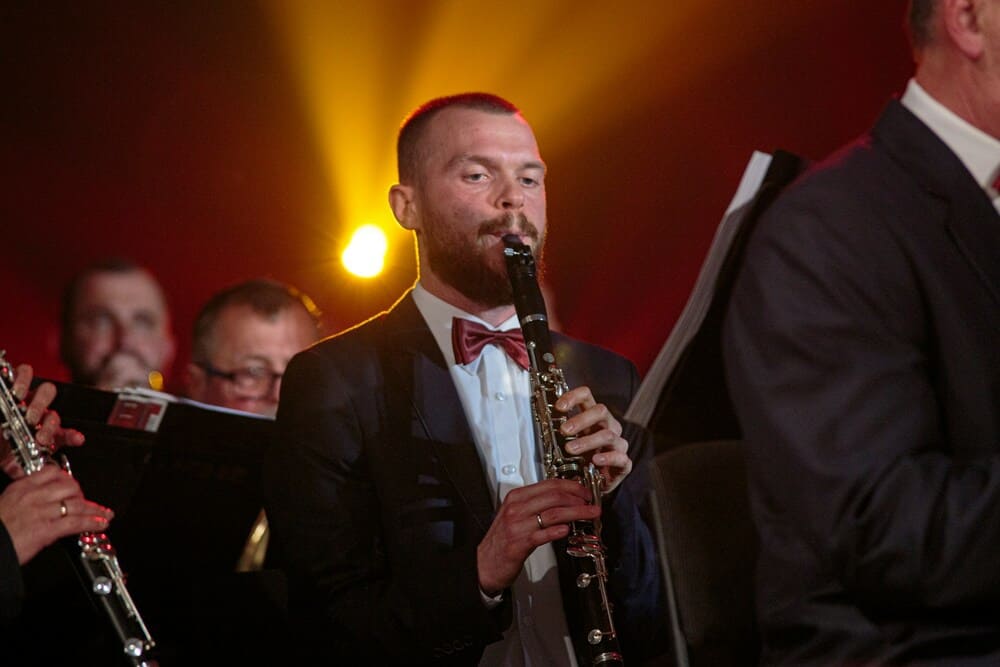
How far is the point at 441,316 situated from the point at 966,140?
1.26 meters

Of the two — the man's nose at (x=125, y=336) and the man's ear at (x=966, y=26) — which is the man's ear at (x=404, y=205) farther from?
the man's nose at (x=125, y=336)

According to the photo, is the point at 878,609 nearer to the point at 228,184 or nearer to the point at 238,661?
the point at 238,661

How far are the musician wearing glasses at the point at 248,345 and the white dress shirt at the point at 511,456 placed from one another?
1.35m

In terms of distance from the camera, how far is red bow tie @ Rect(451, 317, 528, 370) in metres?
2.45

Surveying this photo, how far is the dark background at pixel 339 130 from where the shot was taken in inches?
171

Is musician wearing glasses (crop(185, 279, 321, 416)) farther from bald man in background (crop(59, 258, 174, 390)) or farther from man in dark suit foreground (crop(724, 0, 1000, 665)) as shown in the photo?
man in dark suit foreground (crop(724, 0, 1000, 665))

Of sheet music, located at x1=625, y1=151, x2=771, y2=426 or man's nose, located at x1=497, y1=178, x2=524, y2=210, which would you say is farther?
man's nose, located at x1=497, y1=178, x2=524, y2=210

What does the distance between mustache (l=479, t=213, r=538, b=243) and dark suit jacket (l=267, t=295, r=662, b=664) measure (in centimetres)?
30

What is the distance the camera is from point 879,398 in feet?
4.83

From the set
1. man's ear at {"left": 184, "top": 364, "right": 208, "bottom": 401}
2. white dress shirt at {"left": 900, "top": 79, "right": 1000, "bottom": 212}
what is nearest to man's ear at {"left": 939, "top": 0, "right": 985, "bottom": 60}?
white dress shirt at {"left": 900, "top": 79, "right": 1000, "bottom": 212}

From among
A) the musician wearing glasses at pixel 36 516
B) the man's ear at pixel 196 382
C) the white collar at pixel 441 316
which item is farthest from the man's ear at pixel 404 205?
the man's ear at pixel 196 382

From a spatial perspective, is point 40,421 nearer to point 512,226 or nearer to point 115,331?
point 512,226

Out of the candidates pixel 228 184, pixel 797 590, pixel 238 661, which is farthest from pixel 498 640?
pixel 228 184

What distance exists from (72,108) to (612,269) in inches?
92.7
